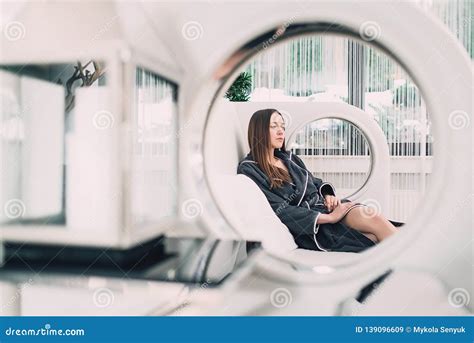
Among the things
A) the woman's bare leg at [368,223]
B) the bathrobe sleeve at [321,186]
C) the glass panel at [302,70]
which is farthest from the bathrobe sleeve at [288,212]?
the glass panel at [302,70]

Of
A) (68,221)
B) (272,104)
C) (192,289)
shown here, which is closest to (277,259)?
(192,289)

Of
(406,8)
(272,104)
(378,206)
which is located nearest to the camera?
(406,8)

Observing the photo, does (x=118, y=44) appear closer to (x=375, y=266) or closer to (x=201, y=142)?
(x=201, y=142)

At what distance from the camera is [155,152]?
0.80m

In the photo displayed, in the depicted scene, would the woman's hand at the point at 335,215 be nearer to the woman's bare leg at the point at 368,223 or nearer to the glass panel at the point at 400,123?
the woman's bare leg at the point at 368,223

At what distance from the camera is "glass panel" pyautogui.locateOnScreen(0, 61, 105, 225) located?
0.81 m

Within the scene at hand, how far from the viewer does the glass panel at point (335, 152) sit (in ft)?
8.16

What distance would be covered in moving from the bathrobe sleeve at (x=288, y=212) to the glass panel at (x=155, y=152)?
683mm

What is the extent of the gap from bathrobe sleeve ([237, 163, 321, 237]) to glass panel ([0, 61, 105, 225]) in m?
0.77

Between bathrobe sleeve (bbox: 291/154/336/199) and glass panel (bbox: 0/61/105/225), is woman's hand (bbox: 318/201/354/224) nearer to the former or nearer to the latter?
bathrobe sleeve (bbox: 291/154/336/199)

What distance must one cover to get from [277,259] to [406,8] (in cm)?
47

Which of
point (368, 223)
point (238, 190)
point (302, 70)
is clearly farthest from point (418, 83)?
point (302, 70)
